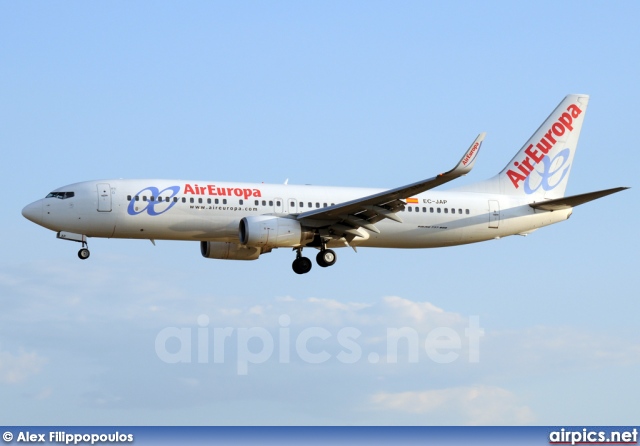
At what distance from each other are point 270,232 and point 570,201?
14.5 metres

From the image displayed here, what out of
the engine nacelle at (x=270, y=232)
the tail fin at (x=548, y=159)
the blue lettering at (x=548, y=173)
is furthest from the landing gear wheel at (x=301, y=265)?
the blue lettering at (x=548, y=173)

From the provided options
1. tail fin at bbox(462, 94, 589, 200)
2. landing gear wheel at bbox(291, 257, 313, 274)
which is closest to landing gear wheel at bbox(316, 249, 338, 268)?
landing gear wheel at bbox(291, 257, 313, 274)

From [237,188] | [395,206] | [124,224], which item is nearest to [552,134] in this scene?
[395,206]

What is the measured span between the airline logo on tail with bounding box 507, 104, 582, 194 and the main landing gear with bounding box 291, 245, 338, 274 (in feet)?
34.8

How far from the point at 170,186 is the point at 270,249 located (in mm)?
6046

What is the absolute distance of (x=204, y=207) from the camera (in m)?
54.0

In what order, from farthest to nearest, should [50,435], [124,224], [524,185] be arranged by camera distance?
[524,185] < [124,224] < [50,435]

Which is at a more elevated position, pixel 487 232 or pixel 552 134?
pixel 552 134

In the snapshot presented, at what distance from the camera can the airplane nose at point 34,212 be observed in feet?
176

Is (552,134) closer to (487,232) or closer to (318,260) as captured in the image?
(487,232)

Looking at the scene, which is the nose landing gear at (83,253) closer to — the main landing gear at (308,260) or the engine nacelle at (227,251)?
the engine nacelle at (227,251)

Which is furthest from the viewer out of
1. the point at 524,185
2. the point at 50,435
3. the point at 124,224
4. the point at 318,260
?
the point at 524,185

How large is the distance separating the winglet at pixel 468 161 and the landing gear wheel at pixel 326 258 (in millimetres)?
10316

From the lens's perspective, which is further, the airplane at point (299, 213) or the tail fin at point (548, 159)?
the tail fin at point (548, 159)
